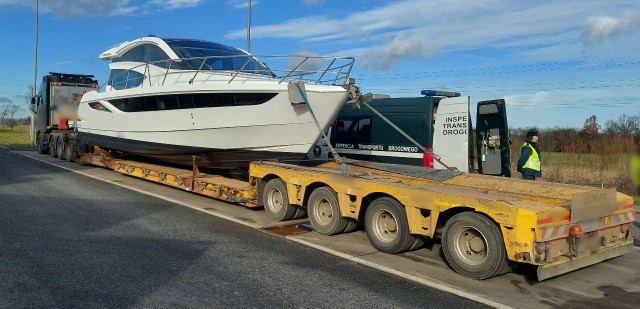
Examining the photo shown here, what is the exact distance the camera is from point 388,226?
6117 mm

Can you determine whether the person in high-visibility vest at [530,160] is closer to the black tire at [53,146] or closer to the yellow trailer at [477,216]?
the yellow trailer at [477,216]

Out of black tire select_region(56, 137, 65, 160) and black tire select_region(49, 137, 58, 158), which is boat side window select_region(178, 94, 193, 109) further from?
black tire select_region(49, 137, 58, 158)

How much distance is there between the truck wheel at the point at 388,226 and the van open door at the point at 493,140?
4.00 meters

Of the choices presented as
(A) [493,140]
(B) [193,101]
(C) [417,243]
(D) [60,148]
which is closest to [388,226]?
(C) [417,243]

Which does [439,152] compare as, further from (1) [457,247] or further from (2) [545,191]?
(1) [457,247]

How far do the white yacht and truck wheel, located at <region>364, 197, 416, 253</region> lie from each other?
2.55m

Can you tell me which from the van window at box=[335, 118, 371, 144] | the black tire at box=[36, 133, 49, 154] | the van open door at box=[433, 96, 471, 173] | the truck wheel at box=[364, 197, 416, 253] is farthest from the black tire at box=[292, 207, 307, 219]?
the black tire at box=[36, 133, 49, 154]

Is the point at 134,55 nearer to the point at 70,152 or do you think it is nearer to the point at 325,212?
the point at 325,212

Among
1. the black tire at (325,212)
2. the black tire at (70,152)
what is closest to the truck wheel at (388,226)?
the black tire at (325,212)

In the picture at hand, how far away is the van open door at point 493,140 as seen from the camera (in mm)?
9273

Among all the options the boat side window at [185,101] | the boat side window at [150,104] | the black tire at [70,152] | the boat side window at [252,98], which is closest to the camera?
the boat side window at [252,98]

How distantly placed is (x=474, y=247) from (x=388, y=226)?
1.26m

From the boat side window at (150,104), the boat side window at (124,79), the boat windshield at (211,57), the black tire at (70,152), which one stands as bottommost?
the black tire at (70,152)

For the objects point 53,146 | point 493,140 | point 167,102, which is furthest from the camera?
point 53,146
